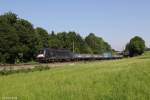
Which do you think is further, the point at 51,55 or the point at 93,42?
the point at 93,42

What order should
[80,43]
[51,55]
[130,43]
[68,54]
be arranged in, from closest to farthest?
[51,55] → [68,54] → [80,43] → [130,43]

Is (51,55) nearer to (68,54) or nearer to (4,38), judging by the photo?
(68,54)

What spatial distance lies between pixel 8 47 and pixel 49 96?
58233mm

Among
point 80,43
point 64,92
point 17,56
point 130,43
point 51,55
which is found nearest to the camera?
point 64,92

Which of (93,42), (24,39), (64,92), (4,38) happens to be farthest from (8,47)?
(93,42)

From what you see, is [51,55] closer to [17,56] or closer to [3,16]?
[17,56]

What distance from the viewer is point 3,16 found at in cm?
7712

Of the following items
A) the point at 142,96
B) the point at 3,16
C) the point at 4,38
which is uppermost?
the point at 3,16

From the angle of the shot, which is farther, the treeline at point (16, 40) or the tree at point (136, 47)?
the tree at point (136, 47)

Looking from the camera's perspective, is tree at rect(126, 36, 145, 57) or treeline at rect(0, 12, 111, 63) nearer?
treeline at rect(0, 12, 111, 63)

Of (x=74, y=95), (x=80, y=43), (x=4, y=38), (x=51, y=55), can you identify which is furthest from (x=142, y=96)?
(x=80, y=43)

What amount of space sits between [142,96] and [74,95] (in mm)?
2649

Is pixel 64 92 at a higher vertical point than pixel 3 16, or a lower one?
lower

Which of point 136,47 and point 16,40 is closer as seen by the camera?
point 16,40
